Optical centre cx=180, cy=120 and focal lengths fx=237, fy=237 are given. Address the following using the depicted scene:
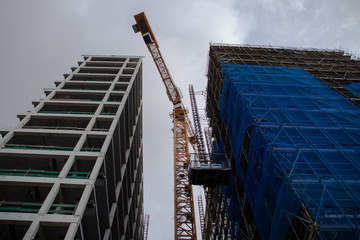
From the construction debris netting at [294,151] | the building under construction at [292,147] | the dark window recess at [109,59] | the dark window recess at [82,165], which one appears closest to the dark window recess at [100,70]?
the dark window recess at [109,59]

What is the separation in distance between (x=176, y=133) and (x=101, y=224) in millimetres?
19953

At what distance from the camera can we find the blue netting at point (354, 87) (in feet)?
60.1

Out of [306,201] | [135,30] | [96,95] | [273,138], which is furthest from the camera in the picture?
[135,30]

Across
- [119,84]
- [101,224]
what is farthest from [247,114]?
[119,84]

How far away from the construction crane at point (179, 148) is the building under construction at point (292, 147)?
15.3 feet

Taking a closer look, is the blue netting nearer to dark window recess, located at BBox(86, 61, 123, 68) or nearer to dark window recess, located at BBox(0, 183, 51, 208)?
dark window recess, located at BBox(0, 183, 51, 208)

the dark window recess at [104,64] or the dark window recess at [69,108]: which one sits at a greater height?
the dark window recess at [104,64]

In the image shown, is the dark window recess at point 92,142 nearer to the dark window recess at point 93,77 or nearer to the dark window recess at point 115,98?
the dark window recess at point 115,98

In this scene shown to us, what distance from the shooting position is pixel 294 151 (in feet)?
37.4

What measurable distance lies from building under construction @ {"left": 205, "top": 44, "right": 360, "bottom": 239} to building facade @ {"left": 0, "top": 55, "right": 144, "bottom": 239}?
8675mm

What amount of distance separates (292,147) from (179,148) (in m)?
21.8

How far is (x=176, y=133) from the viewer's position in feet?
114

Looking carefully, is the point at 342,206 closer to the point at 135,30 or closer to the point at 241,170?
the point at 241,170

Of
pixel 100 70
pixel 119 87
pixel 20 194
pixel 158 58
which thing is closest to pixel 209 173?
pixel 119 87
